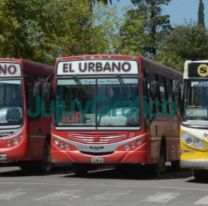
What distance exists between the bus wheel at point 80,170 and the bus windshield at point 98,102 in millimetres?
1704

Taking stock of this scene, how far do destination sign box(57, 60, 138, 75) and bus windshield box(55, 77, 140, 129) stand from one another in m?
0.19

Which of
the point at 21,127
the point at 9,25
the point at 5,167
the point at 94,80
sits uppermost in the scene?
the point at 9,25

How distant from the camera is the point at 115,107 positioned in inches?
731

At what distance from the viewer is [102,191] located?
600 inches

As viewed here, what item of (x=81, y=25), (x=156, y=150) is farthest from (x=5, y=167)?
(x=81, y=25)

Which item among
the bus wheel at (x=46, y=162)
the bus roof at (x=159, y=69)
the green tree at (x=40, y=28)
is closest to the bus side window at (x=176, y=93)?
the bus roof at (x=159, y=69)

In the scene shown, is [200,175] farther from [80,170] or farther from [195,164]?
[80,170]

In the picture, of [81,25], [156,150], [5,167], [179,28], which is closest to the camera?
[156,150]

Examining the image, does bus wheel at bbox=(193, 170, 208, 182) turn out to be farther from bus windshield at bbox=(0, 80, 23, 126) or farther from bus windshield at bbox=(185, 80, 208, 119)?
bus windshield at bbox=(0, 80, 23, 126)

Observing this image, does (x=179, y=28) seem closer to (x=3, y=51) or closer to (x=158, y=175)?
(x=3, y=51)

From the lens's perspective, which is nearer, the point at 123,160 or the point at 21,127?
the point at 123,160

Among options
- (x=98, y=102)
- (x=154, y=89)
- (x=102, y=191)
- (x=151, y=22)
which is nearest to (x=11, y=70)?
(x=98, y=102)

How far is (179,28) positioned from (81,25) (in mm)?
28454

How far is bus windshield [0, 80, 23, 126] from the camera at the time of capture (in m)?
19.8
